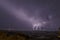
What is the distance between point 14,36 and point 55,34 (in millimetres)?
2656

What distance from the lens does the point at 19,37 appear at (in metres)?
10.1

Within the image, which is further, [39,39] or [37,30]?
[37,30]

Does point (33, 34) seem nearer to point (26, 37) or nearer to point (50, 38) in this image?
point (26, 37)

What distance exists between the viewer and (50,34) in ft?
33.1

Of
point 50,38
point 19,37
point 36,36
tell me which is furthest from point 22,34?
point 50,38

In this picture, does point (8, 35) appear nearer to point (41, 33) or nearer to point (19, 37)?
point (19, 37)

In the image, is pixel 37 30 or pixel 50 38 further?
pixel 37 30

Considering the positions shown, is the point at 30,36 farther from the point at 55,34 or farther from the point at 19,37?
the point at 55,34

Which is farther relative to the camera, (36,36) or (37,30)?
(37,30)

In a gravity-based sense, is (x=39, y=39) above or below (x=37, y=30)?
below

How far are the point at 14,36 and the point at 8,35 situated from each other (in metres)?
0.41

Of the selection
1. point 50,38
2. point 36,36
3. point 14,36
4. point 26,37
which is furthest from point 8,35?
point 50,38

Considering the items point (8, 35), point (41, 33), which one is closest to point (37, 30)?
point (41, 33)

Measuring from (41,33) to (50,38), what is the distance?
27.3 inches
